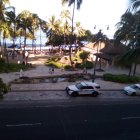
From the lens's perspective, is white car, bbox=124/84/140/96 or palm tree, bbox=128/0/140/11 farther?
white car, bbox=124/84/140/96

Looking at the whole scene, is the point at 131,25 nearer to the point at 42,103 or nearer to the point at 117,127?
the point at 42,103

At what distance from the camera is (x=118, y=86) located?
41875mm

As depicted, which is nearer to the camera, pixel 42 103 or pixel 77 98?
pixel 42 103

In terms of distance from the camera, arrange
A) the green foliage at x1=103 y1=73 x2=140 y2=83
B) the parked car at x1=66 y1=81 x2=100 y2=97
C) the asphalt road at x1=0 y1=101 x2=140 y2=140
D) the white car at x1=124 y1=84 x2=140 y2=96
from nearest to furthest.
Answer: the asphalt road at x1=0 y1=101 x2=140 y2=140 < the parked car at x1=66 y1=81 x2=100 y2=97 < the white car at x1=124 y1=84 x2=140 y2=96 < the green foliage at x1=103 y1=73 x2=140 y2=83

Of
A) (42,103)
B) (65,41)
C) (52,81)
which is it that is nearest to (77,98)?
(42,103)

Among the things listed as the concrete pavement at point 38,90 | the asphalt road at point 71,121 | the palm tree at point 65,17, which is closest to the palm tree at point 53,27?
the palm tree at point 65,17

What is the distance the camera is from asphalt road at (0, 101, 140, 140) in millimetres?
22312

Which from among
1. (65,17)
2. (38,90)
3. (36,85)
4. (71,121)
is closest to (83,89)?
(38,90)

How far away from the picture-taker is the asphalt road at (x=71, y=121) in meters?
22.3

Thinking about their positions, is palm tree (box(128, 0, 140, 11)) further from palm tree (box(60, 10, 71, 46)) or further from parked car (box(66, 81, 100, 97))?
palm tree (box(60, 10, 71, 46))

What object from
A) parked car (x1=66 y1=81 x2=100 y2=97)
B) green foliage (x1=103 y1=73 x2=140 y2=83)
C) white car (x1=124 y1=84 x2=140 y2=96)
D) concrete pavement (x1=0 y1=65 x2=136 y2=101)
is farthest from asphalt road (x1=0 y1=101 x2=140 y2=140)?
green foliage (x1=103 y1=73 x2=140 y2=83)

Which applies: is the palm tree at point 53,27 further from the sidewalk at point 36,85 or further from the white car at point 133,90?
the white car at point 133,90

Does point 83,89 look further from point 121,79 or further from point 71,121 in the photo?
point 121,79

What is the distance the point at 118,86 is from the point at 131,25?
524 inches
